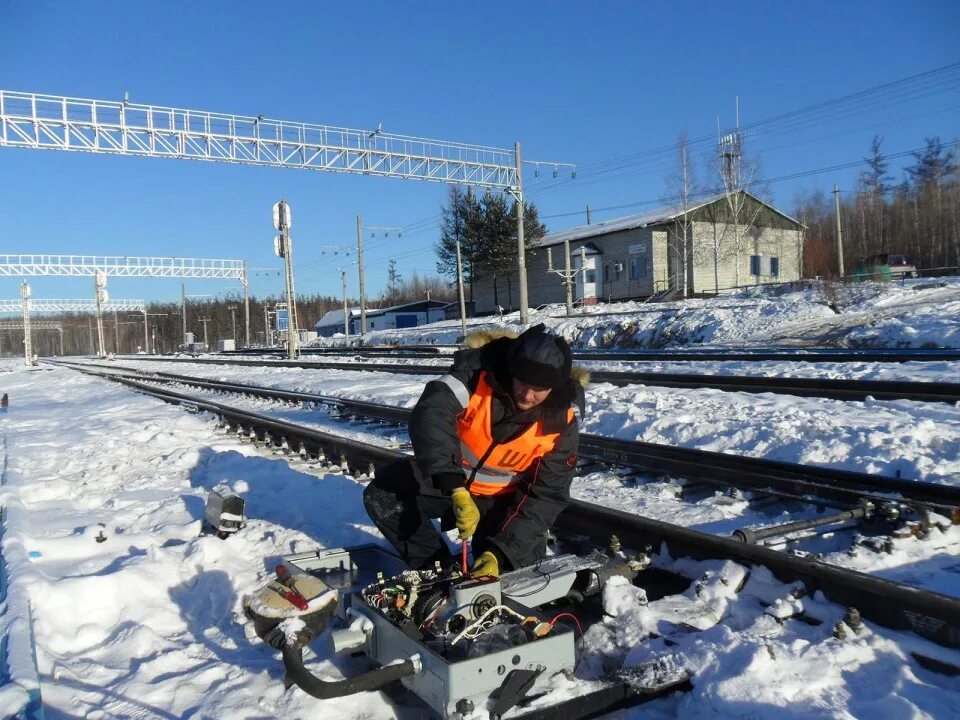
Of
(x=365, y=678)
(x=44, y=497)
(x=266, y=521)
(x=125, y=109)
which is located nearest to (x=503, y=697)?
(x=365, y=678)

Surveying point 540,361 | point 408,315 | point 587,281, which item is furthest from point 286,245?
point 408,315

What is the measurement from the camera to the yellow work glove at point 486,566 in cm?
350

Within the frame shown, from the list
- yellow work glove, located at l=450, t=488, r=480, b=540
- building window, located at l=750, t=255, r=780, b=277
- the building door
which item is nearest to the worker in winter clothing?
yellow work glove, located at l=450, t=488, r=480, b=540

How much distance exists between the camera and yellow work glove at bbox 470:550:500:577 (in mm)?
3500

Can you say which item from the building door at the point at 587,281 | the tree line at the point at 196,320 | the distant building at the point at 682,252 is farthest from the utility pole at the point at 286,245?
the tree line at the point at 196,320

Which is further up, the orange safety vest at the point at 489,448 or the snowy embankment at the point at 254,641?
the orange safety vest at the point at 489,448

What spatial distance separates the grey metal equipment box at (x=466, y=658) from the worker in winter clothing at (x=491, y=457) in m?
0.22

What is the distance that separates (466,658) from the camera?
2705mm

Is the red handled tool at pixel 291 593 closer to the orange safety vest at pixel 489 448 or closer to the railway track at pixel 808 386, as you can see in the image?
the orange safety vest at pixel 489 448

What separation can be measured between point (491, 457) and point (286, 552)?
1.87m

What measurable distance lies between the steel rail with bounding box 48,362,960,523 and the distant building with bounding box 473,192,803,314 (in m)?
37.9

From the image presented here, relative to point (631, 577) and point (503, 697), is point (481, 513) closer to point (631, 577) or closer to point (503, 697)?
point (631, 577)

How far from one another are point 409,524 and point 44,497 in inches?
197

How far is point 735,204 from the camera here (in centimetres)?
4275
